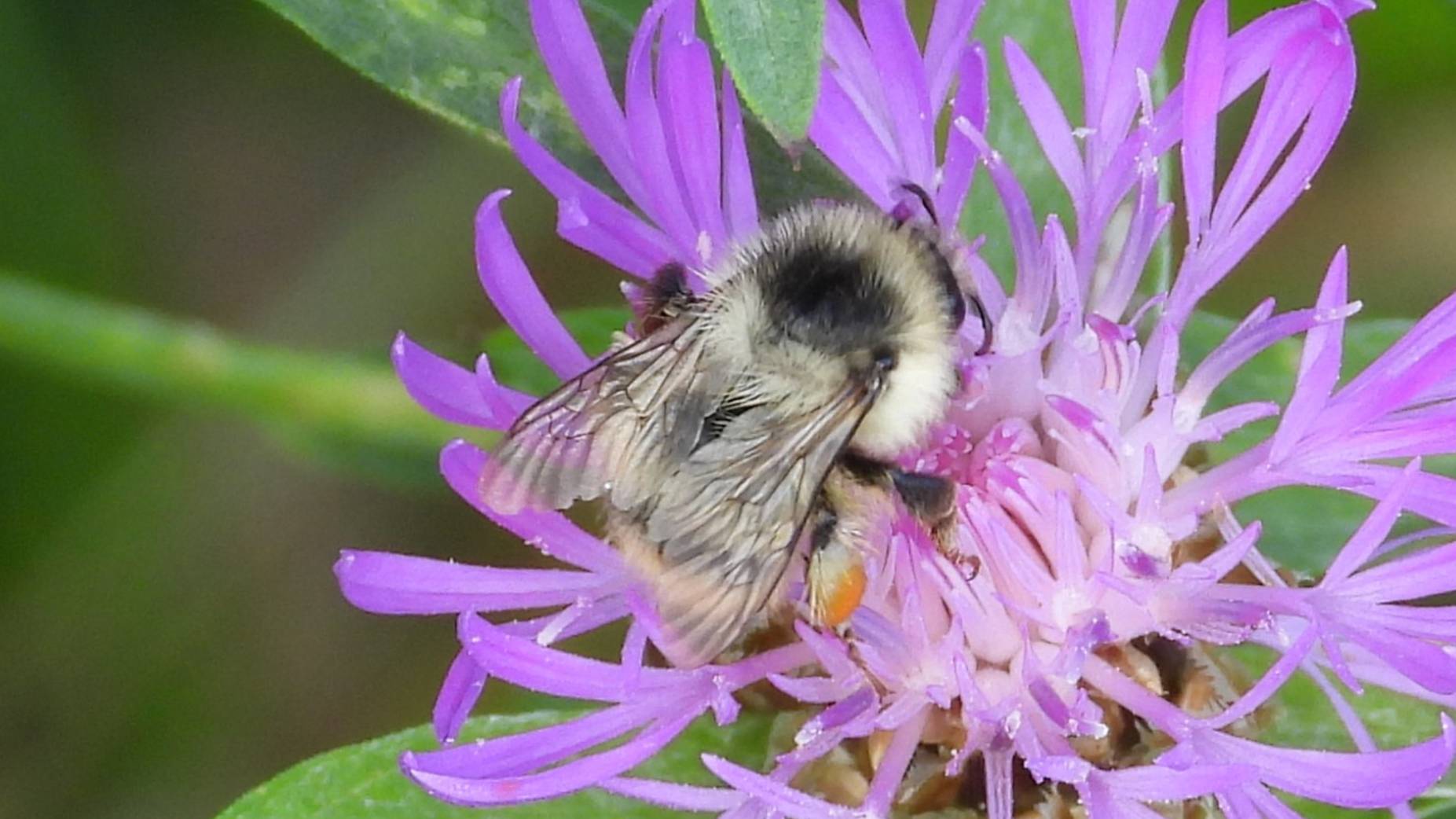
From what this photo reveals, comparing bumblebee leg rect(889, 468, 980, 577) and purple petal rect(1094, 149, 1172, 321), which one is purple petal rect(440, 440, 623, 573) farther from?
purple petal rect(1094, 149, 1172, 321)

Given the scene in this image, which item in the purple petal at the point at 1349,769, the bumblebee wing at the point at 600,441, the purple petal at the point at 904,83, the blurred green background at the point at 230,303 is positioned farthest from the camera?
the blurred green background at the point at 230,303

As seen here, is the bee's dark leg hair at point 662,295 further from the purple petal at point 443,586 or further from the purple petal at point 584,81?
the purple petal at point 443,586

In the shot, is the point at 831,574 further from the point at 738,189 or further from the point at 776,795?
A: the point at 738,189

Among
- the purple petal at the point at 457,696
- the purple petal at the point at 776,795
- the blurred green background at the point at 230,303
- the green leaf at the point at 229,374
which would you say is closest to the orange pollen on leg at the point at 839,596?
the purple petal at the point at 776,795

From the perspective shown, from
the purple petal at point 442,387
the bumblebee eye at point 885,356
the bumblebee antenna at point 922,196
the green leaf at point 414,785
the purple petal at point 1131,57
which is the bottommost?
the green leaf at point 414,785

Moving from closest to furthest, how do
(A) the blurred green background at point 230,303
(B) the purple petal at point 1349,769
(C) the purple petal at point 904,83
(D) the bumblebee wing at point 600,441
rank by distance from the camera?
(B) the purple petal at point 1349,769 < (D) the bumblebee wing at point 600,441 < (C) the purple petal at point 904,83 < (A) the blurred green background at point 230,303

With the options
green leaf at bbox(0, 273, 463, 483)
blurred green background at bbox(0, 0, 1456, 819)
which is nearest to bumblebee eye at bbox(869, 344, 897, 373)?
green leaf at bbox(0, 273, 463, 483)

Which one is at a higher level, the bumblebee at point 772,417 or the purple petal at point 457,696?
the bumblebee at point 772,417
